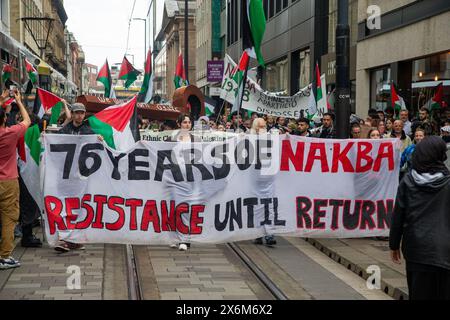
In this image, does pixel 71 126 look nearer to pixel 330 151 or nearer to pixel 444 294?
pixel 330 151

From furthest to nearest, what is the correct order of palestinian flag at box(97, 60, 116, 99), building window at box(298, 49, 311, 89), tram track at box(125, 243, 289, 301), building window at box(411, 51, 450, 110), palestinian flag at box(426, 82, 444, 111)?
building window at box(298, 49, 311, 89) → palestinian flag at box(97, 60, 116, 99) → building window at box(411, 51, 450, 110) → palestinian flag at box(426, 82, 444, 111) → tram track at box(125, 243, 289, 301)

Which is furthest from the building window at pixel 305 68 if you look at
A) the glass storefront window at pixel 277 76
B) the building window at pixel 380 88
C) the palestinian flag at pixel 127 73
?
the palestinian flag at pixel 127 73

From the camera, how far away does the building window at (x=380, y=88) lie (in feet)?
73.6

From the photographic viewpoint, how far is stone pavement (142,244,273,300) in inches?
297

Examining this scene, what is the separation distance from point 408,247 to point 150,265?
4036 mm

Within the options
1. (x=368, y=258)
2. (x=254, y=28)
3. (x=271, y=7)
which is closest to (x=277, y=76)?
(x=271, y=7)

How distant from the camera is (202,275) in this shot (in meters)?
8.48

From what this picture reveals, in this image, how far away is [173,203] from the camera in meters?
9.66

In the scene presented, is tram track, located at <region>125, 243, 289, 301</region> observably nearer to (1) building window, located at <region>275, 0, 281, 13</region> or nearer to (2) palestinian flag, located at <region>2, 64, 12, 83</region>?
(2) palestinian flag, located at <region>2, 64, 12, 83</region>

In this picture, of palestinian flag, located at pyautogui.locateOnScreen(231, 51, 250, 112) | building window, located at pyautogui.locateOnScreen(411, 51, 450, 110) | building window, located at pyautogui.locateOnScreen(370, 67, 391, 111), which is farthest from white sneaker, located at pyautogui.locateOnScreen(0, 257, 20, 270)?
building window, located at pyautogui.locateOnScreen(370, 67, 391, 111)

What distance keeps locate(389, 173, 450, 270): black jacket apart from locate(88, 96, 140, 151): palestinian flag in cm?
561

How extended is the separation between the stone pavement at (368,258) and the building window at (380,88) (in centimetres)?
1211
